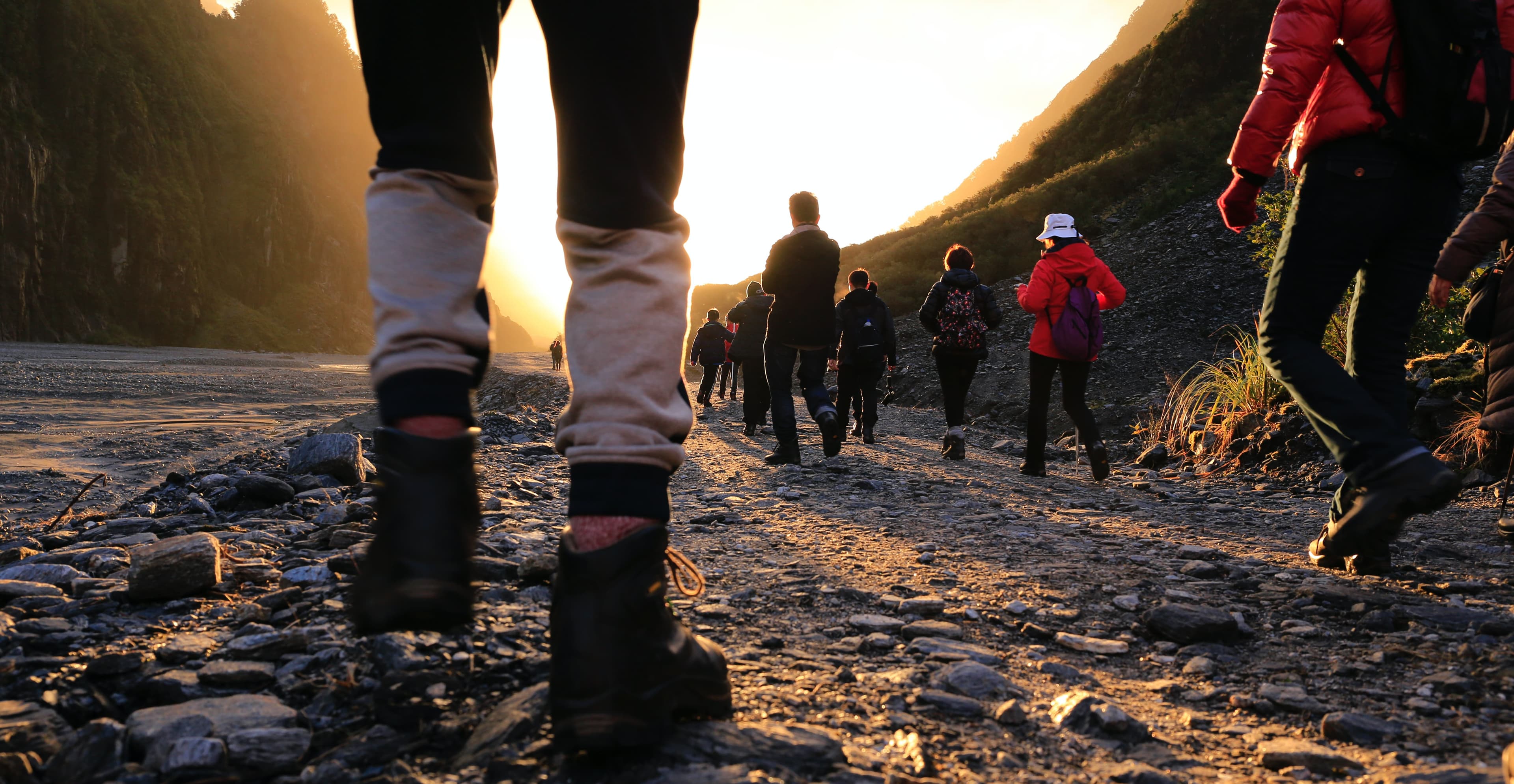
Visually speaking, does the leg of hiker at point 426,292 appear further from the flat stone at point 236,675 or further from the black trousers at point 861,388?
the black trousers at point 861,388

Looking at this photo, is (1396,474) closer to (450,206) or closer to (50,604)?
(450,206)

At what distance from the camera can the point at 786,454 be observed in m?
6.37

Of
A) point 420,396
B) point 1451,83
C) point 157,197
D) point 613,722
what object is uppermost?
point 157,197

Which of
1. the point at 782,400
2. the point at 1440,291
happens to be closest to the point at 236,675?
the point at 1440,291

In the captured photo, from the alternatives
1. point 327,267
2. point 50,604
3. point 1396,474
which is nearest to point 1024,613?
point 1396,474

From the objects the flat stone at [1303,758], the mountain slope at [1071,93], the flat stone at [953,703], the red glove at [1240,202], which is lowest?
the flat stone at [953,703]

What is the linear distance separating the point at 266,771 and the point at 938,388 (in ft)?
51.7

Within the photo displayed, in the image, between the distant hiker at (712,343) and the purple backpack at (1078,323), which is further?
the distant hiker at (712,343)

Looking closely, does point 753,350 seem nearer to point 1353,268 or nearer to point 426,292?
point 1353,268

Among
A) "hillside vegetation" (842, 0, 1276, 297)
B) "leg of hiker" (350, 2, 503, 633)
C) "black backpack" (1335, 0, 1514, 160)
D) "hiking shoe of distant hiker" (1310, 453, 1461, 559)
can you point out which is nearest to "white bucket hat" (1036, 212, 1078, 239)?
"black backpack" (1335, 0, 1514, 160)

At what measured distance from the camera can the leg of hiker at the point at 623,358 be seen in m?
1.05

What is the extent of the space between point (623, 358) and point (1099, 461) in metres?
5.31

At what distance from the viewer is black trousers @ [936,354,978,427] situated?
7441mm

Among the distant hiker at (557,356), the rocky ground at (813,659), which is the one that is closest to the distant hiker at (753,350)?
the rocky ground at (813,659)
